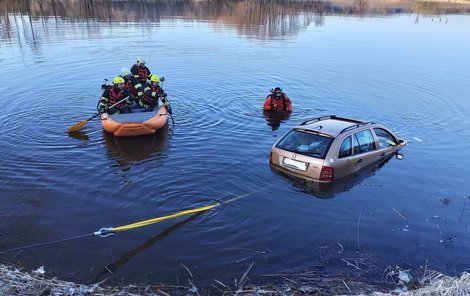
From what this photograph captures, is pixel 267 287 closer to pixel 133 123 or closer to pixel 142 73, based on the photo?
pixel 133 123

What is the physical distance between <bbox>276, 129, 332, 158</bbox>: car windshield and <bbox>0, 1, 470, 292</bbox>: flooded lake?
97 cm

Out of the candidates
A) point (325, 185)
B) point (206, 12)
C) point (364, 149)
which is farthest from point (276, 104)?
point (206, 12)

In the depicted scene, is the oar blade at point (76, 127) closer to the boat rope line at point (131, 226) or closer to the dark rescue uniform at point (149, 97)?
the dark rescue uniform at point (149, 97)

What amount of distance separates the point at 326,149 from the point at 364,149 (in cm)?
182

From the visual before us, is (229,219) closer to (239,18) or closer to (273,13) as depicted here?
(239,18)

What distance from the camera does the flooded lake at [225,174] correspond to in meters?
9.05

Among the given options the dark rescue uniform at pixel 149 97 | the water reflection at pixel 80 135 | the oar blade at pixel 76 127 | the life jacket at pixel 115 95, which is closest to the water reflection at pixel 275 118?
the dark rescue uniform at pixel 149 97

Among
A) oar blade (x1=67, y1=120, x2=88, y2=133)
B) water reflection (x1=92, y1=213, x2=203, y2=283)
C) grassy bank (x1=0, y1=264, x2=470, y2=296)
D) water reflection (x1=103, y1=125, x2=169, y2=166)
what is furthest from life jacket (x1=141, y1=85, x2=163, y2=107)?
grassy bank (x1=0, y1=264, x2=470, y2=296)

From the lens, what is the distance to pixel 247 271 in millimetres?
8344

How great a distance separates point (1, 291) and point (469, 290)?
7363mm

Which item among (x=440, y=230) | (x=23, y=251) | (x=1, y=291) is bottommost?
(x=440, y=230)

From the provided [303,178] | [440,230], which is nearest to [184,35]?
[303,178]

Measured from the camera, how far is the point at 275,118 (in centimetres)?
1948

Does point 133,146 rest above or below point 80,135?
below
